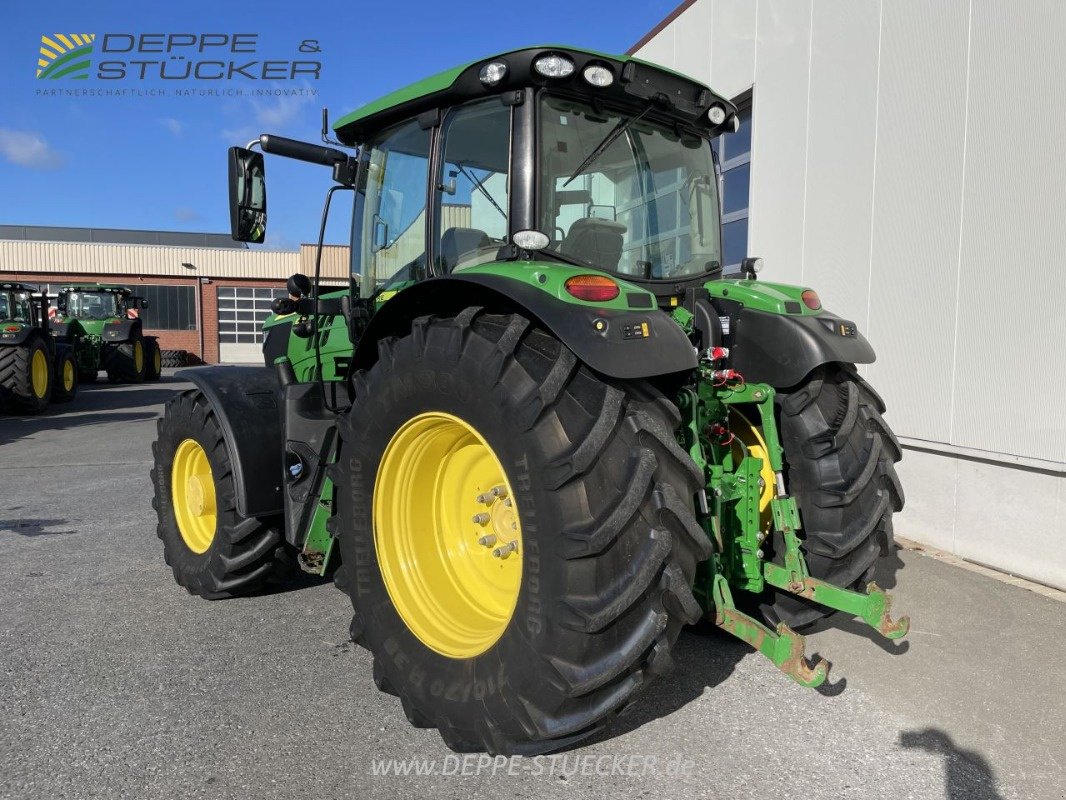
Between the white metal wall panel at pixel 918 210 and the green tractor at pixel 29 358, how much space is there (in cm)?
1177

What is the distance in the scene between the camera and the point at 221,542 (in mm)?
3574

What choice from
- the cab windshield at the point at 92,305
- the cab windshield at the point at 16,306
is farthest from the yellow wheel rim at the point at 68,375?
the cab windshield at the point at 92,305

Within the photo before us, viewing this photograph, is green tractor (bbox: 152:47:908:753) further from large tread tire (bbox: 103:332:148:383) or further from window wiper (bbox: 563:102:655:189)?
large tread tire (bbox: 103:332:148:383)

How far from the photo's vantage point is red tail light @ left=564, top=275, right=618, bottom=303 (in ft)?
7.24

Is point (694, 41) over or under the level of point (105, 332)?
over

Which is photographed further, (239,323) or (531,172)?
(239,323)

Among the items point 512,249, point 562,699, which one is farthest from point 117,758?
point 512,249

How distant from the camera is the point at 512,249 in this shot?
2605 millimetres

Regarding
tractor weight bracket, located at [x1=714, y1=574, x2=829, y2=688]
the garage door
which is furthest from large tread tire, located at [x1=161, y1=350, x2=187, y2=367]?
tractor weight bracket, located at [x1=714, y1=574, x2=829, y2=688]

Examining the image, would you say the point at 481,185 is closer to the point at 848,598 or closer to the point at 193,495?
the point at 848,598

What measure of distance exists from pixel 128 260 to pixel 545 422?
30593 millimetres

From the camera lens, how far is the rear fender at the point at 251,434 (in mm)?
3375

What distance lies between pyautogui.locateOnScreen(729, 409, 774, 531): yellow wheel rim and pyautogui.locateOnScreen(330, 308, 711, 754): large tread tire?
2.92ft

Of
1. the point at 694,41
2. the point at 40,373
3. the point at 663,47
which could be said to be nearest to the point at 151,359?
the point at 40,373
